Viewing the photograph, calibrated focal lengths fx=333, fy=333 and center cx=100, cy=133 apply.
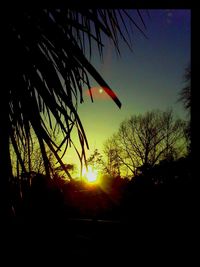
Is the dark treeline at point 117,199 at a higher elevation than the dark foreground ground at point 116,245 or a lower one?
higher

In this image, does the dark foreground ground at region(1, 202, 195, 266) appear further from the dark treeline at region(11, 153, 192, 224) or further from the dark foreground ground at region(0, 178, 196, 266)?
the dark treeline at region(11, 153, 192, 224)

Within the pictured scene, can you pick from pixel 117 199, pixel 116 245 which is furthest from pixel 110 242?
pixel 117 199

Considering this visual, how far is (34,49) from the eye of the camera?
0.86 m

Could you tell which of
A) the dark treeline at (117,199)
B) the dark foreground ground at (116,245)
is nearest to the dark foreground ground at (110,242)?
the dark foreground ground at (116,245)

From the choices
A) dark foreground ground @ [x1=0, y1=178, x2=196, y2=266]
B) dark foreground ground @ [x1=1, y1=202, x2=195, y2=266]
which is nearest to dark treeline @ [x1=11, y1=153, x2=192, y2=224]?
dark foreground ground @ [x1=0, y1=178, x2=196, y2=266]

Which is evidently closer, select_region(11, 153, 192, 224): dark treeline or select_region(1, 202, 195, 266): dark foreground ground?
select_region(1, 202, 195, 266): dark foreground ground

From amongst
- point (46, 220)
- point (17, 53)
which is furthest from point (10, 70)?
point (46, 220)

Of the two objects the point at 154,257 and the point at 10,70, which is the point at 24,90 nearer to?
the point at 10,70

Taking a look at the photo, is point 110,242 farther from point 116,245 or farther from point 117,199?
point 117,199

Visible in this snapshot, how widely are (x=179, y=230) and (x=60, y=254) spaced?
158 cm

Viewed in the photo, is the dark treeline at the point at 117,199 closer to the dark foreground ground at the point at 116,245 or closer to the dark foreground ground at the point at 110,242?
the dark foreground ground at the point at 110,242

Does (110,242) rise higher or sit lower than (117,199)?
lower

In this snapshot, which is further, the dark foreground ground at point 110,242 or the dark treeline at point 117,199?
the dark treeline at point 117,199

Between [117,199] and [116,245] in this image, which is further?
[117,199]
